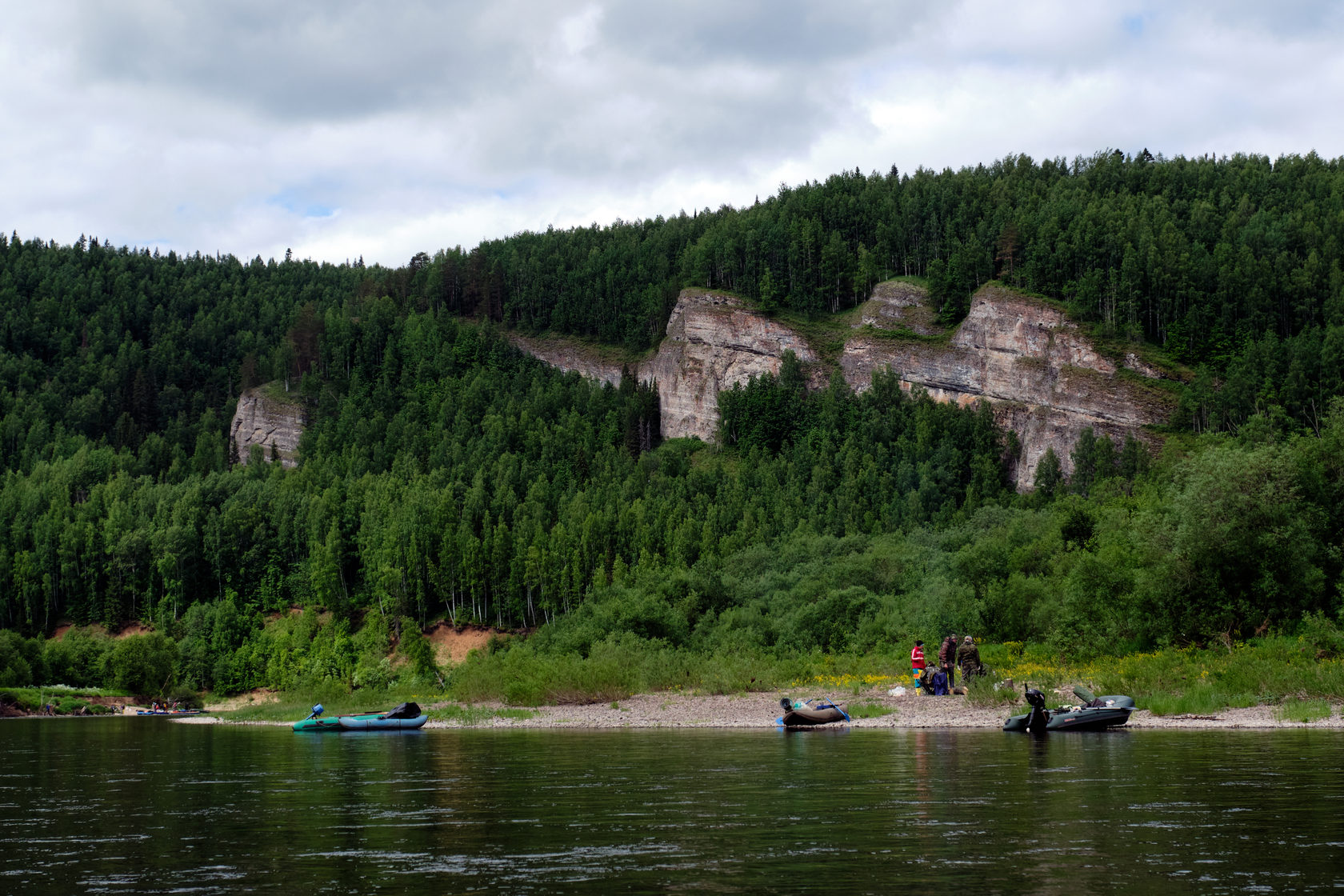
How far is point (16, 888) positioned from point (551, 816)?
806 cm

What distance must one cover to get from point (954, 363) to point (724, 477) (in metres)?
34.1

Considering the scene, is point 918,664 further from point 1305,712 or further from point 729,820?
point 729,820

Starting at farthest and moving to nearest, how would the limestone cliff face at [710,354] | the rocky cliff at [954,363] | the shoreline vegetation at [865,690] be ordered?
the limestone cliff face at [710,354] → the rocky cliff at [954,363] → the shoreline vegetation at [865,690]

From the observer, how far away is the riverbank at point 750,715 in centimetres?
3341

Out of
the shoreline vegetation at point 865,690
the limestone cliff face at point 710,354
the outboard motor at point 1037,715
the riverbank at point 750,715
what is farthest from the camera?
the limestone cliff face at point 710,354

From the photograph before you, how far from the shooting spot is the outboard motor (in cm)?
3225

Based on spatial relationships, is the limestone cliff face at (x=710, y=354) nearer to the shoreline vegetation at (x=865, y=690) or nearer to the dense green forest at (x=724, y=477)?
the dense green forest at (x=724, y=477)

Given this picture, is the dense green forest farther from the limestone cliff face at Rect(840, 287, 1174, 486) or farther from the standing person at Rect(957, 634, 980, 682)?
the standing person at Rect(957, 634, 980, 682)

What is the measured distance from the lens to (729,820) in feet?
60.4

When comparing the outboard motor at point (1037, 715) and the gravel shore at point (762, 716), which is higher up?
the outboard motor at point (1037, 715)

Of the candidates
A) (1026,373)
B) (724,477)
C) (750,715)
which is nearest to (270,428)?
(724,477)

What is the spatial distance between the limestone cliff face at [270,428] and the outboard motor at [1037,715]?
563 feet

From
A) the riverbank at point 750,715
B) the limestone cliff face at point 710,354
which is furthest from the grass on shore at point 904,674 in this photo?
the limestone cliff face at point 710,354

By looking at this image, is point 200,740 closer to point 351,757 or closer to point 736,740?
point 351,757
